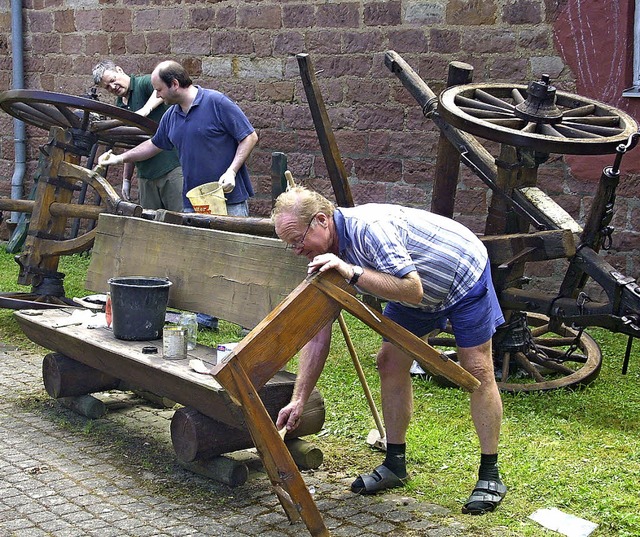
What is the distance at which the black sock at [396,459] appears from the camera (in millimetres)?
4797

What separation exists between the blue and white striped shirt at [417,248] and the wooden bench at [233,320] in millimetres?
198

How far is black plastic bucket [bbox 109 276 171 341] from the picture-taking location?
5414 millimetres

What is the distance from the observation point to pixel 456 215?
29.5 feet

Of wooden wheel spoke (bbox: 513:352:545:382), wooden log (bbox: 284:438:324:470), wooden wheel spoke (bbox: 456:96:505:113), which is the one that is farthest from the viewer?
wooden wheel spoke (bbox: 513:352:545:382)

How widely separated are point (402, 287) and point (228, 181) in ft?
10.6

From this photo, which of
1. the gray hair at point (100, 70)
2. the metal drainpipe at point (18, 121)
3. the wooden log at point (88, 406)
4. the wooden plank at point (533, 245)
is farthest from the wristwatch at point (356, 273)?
the metal drainpipe at point (18, 121)

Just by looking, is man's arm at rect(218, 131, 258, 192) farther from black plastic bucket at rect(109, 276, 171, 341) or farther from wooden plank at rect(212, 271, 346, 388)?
wooden plank at rect(212, 271, 346, 388)

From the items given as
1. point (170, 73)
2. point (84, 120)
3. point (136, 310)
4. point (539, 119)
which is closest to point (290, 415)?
point (136, 310)

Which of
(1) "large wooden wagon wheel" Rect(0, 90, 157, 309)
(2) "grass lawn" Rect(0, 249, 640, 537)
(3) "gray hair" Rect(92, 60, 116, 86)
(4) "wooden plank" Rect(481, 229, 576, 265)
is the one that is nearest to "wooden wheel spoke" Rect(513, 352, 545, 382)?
(2) "grass lawn" Rect(0, 249, 640, 537)

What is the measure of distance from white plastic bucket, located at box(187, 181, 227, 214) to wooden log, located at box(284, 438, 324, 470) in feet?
7.14

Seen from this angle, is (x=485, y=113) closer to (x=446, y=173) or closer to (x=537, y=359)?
(x=446, y=173)

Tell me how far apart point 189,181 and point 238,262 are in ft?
7.57

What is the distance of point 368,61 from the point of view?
30.8 feet

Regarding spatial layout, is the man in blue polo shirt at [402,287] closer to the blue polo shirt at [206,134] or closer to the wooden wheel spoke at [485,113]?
the wooden wheel spoke at [485,113]
